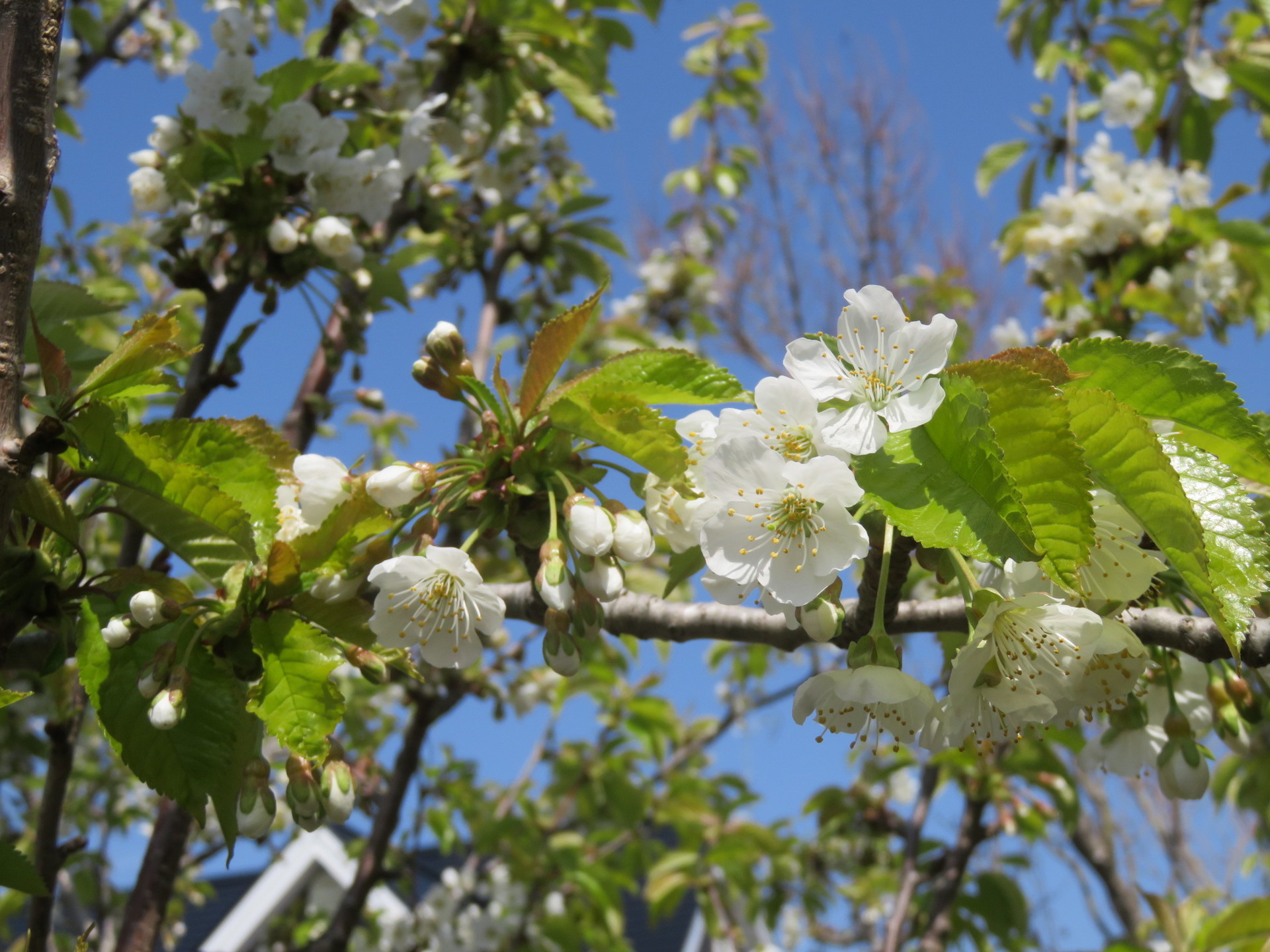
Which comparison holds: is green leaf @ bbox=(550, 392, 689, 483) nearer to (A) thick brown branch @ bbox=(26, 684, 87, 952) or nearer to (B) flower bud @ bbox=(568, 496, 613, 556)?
(B) flower bud @ bbox=(568, 496, 613, 556)

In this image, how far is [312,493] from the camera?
143 centimetres

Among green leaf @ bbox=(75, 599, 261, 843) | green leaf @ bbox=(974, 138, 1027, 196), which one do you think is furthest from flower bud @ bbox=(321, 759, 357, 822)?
green leaf @ bbox=(974, 138, 1027, 196)

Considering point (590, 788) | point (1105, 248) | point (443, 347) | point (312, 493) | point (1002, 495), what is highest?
point (1105, 248)

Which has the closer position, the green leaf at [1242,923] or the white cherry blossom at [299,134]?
the white cherry blossom at [299,134]

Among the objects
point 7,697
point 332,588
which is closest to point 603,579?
point 332,588

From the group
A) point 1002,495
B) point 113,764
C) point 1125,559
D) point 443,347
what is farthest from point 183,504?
point 113,764

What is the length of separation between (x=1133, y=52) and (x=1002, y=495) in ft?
12.7

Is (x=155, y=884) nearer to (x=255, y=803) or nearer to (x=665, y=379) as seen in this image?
(x=255, y=803)

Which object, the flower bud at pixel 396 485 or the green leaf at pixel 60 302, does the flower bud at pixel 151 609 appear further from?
the green leaf at pixel 60 302

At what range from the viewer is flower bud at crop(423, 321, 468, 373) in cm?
141

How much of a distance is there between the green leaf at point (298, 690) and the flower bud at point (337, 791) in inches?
3.1

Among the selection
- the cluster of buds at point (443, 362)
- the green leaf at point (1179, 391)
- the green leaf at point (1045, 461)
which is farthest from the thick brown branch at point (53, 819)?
the green leaf at point (1179, 391)

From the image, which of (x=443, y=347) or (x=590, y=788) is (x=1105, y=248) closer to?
(x=443, y=347)

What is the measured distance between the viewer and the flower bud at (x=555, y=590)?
128cm
